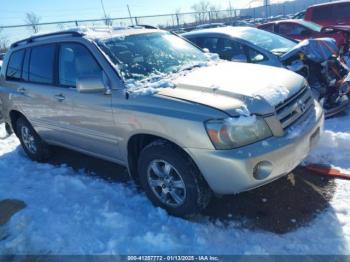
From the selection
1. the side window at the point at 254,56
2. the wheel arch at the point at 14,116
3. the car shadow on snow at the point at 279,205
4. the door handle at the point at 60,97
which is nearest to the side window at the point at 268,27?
the side window at the point at 254,56

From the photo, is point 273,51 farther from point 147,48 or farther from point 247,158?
point 247,158

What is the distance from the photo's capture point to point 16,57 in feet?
17.3

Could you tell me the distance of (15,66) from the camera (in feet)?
17.3

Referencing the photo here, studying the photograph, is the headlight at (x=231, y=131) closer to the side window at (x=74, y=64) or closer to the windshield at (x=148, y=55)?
the windshield at (x=148, y=55)

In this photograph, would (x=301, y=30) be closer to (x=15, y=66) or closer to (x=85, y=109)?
(x=15, y=66)

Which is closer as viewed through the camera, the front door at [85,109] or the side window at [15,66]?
the front door at [85,109]

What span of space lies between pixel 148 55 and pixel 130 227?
1.89 meters

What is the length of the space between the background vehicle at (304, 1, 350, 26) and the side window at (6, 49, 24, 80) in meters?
10.4

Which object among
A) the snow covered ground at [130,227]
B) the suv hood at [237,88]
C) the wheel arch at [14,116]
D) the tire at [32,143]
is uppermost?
the suv hood at [237,88]

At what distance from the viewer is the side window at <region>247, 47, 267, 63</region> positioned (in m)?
6.23

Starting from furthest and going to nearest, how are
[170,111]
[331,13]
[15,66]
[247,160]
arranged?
[331,13]
[15,66]
[170,111]
[247,160]

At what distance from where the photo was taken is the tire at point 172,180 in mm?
3174

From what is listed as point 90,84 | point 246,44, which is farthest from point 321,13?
point 90,84

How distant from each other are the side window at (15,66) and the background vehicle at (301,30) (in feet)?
23.9
